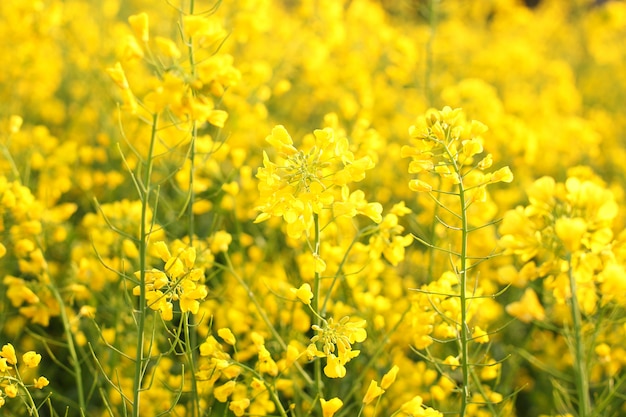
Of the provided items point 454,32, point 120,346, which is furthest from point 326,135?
point 454,32

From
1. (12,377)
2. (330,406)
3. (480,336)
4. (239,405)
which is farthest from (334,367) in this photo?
(12,377)

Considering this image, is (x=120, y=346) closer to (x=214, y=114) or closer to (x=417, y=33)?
(x=214, y=114)

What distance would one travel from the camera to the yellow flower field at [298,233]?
1.79 m

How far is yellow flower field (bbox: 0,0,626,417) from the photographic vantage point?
1.79m

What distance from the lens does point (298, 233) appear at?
1.75m

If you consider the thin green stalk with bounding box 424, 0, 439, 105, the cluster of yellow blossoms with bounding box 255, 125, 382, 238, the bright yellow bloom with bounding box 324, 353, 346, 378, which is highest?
the thin green stalk with bounding box 424, 0, 439, 105

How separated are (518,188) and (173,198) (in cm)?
193

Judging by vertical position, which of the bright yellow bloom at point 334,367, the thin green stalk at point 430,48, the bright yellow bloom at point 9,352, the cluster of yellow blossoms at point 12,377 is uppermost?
the thin green stalk at point 430,48

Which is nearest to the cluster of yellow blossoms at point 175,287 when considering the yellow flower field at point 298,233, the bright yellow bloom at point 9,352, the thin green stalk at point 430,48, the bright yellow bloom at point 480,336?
the yellow flower field at point 298,233

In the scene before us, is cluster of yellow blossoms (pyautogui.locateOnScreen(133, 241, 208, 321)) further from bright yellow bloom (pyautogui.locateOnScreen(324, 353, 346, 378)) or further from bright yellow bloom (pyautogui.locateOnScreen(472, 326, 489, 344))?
bright yellow bloom (pyautogui.locateOnScreen(472, 326, 489, 344))

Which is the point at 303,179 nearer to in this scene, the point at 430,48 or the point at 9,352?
the point at 9,352

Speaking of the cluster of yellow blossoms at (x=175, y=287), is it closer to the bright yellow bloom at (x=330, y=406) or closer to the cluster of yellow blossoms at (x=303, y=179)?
the cluster of yellow blossoms at (x=303, y=179)

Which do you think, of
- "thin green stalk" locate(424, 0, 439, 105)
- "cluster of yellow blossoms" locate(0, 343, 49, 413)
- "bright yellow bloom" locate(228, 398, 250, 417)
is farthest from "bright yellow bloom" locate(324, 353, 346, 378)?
"thin green stalk" locate(424, 0, 439, 105)

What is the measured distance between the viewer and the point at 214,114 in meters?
1.74
